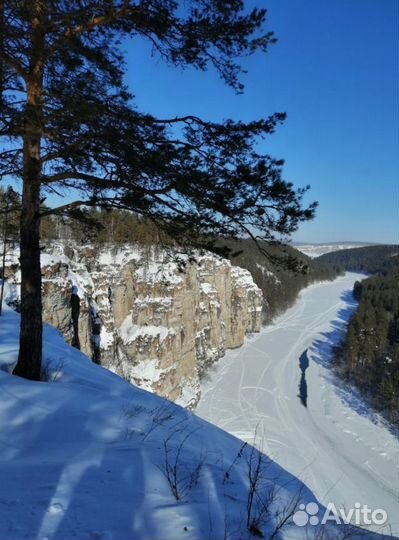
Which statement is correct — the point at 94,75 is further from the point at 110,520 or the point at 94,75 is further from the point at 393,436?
the point at 393,436

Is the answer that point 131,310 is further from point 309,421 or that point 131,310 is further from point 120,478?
point 120,478

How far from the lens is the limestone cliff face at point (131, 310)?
670 inches

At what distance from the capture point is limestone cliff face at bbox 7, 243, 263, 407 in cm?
1702

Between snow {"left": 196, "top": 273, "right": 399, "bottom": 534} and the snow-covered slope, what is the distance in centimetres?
753

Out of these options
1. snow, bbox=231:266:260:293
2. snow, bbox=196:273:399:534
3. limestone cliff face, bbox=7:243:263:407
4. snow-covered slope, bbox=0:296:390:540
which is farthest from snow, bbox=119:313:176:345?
snow, bbox=231:266:260:293

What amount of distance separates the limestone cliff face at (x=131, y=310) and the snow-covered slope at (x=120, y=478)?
41.1 feet

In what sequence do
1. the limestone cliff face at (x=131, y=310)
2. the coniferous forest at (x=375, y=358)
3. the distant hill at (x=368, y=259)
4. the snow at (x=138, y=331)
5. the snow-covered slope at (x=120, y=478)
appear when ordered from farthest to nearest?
the distant hill at (x=368, y=259) → the coniferous forest at (x=375, y=358) → the snow at (x=138, y=331) → the limestone cliff face at (x=131, y=310) → the snow-covered slope at (x=120, y=478)

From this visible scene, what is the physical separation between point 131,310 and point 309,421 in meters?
16.0

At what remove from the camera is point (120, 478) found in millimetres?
2785

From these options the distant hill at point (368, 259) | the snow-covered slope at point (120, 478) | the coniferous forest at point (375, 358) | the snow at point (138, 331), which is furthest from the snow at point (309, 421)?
the distant hill at point (368, 259)

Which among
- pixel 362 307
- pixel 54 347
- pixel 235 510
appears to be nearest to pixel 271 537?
pixel 235 510

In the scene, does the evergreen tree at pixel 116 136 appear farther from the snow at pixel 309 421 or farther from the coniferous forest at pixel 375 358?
the coniferous forest at pixel 375 358

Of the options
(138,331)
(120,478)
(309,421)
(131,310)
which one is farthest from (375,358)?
(120,478)

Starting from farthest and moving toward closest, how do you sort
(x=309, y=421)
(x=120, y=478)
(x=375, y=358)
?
(x=375, y=358), (x=309, y=421), (x=120, y=478)
